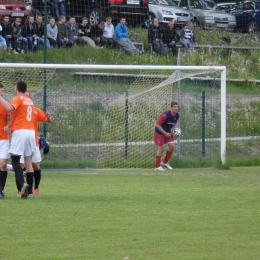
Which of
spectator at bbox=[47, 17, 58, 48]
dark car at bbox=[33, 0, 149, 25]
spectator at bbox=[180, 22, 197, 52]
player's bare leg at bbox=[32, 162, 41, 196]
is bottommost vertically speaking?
player's bare leg at bbox=[32, 162, 41, 196]

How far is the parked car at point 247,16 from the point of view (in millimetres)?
29983

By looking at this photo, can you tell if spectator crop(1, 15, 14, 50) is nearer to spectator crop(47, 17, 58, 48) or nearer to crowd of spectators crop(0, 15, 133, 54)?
crowd of spectators crop(0, 15, 133, 54)

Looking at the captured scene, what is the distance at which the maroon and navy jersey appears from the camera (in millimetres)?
17484

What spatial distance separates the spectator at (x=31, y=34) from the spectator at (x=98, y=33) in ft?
10.3

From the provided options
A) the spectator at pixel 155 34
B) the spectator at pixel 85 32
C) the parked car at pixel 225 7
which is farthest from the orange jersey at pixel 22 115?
the parked car at pixel 225 7

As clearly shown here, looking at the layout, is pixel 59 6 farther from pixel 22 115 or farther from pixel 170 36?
pixel 22 115

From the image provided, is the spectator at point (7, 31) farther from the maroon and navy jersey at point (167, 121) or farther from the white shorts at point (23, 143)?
the white shorts at point (23, 143)

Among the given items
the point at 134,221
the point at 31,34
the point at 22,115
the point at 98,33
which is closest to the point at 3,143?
the point at 22,115

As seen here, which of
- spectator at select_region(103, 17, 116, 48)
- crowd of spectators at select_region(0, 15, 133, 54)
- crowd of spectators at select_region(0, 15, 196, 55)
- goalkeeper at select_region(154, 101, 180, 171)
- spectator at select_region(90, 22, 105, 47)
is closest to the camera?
goalkeeper at select_region(154, 101, 180, 171)

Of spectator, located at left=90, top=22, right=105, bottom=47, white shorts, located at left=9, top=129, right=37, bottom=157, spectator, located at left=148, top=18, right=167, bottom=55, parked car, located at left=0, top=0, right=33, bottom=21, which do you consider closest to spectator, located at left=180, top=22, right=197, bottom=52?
spectator, located at left=148, top=18, right=167, bottom=55

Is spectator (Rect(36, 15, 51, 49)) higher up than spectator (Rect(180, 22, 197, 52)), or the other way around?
spectator (Rect(36, 15, 51, 49))

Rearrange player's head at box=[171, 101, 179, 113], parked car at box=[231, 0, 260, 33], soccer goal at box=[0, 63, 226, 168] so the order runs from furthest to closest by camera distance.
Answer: parked car at box=[231, 0, 260, 33] → soccer goal at box=[0, 63, 226, 168] → player's head at box=[171, 101, 179, 113]

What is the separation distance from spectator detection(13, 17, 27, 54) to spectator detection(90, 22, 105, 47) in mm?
3029

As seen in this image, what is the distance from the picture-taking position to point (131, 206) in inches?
412
